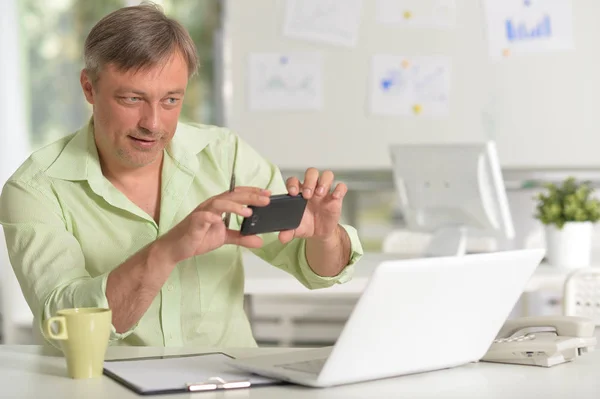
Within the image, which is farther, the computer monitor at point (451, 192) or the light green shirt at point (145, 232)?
the computer monitor at point (451, 192)

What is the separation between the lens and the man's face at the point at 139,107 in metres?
1.61

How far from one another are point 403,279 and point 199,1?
3.88 meters

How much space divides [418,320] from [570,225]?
1921mm

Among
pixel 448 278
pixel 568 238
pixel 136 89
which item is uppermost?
pixel 136 89

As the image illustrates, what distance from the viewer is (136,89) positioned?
1.61 meters

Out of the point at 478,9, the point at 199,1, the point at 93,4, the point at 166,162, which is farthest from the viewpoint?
the point at 93,4

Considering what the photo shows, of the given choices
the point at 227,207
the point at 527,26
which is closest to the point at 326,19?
the point at 527,26

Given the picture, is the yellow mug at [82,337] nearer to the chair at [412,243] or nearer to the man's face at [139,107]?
the man's face at [139,107]

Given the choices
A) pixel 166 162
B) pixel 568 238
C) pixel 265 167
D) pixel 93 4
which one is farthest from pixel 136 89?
pixel 93 4

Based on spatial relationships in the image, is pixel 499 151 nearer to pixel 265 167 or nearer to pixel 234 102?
pixel 234 102

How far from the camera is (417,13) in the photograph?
14.0 feet

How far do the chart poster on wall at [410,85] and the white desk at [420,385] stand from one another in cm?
295

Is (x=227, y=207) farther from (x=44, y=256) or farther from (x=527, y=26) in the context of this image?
(x=527, y=26)

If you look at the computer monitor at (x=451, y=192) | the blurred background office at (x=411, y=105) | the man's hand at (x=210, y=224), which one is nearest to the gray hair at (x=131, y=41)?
the man's hand at (x=210, y=224)
